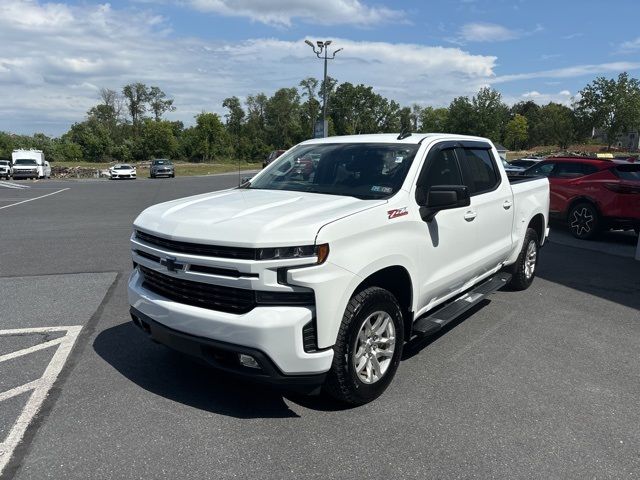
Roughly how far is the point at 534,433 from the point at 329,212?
1913mm

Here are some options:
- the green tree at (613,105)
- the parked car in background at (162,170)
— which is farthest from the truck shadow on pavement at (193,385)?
the green tree at (613,105)

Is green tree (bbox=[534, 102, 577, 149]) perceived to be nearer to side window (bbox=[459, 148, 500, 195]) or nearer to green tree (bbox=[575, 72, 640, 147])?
green tree (bbox=[575, 72, 640, 147])

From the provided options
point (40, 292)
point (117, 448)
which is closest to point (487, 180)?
point (117, 448)

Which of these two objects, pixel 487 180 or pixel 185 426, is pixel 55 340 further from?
pixel 487 180

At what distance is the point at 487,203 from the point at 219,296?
9.86 ft

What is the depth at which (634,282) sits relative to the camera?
23.4 ft

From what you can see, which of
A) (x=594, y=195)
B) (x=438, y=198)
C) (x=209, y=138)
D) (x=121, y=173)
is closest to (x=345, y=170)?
(x=438, y=198)

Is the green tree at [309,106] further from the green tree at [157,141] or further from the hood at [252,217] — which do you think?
the hood at [252,217]

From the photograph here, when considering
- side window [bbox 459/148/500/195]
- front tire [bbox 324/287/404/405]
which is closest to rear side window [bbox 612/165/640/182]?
side window [bbox 459/148/500/195]

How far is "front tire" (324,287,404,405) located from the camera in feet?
10.7

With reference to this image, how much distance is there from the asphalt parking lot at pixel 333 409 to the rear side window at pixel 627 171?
5.61 metres

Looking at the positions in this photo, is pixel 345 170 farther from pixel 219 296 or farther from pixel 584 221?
pixel 584 221

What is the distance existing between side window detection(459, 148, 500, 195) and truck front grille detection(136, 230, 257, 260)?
2.62m

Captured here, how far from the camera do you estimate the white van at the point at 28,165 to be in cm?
3800
